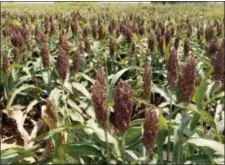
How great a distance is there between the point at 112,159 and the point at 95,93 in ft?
2.94

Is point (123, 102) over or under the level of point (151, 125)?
over

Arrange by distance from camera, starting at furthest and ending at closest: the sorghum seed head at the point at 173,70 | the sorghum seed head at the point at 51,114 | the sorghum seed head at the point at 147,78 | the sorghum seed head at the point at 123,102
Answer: the sorghum seed head at the point at 147,78 < the sorghum seed head at the point at 173,70 < the sorghum seed head at the point at 51,114 < the sorghum seed head at the point at 123,102

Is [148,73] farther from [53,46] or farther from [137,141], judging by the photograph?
[53,46]

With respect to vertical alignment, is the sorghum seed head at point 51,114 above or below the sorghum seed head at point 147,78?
below

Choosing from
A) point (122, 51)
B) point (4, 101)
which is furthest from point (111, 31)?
point (4, 101)

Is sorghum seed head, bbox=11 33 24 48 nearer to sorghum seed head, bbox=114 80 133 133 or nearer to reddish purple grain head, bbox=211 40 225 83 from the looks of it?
reddish purple grain head, bbox=211 40 225 83

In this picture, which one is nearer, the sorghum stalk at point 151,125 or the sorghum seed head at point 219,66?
the sorghum stalk at point 151,125

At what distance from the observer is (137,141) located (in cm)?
289

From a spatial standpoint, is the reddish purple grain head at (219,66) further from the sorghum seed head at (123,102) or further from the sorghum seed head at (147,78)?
the sorghum seed head at (123,102)

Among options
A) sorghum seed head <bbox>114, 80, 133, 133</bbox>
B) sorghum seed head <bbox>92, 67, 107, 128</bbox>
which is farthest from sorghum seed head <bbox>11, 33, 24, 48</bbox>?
sorghum seed head <bbox>114, 80, 133, 133</bbox>

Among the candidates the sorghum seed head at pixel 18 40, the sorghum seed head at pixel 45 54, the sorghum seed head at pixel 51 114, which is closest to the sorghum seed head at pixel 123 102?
the sorghum seed head at pixel 51 114

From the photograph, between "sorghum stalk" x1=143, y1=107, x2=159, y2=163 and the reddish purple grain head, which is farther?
the reddish purple grain head

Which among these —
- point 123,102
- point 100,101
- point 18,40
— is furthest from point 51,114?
point 18,40

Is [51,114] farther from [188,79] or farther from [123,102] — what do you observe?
[188,79]
